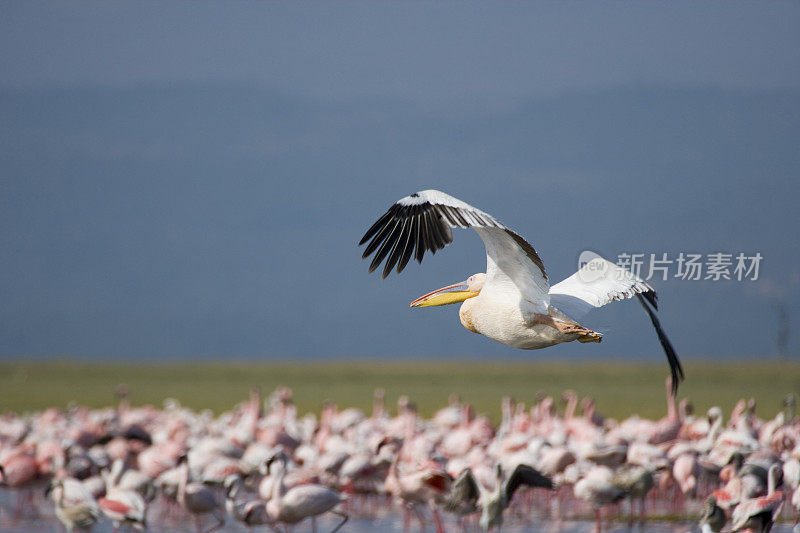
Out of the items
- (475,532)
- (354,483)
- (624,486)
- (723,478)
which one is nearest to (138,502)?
(354,483)

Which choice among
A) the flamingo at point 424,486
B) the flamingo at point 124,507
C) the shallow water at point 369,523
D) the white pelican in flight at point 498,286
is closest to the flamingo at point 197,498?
the flamingo at point 124,507

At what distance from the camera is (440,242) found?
587 centimetres

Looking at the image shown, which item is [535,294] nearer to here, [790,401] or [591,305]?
[591,305]

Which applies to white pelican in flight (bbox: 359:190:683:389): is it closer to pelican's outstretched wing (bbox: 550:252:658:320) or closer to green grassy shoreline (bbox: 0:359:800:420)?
pelican's outstretched wing (bbox: 550:252:658:320)

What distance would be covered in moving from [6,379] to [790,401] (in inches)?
2009

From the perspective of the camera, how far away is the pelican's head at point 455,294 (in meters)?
6.07

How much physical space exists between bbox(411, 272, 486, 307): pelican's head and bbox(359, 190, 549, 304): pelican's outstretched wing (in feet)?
0.62

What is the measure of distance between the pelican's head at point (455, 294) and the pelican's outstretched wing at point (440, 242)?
0.19 m

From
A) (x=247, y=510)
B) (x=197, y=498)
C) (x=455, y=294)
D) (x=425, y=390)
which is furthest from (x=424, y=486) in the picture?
(x=425, y=390)

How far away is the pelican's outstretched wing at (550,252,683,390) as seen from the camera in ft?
19.1

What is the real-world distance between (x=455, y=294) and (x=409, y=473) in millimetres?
5816

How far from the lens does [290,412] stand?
19.6 meters

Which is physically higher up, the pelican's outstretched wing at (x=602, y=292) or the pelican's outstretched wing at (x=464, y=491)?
the pelican's outstretched wing at (x=602, y=292)

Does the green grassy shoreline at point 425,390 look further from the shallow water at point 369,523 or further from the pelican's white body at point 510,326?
the pelican's white body at point 510,326
